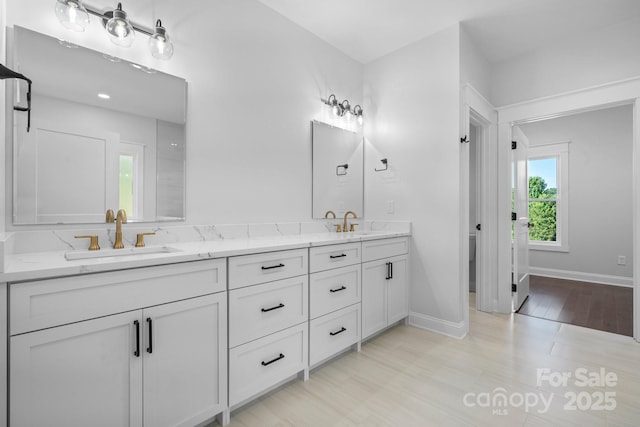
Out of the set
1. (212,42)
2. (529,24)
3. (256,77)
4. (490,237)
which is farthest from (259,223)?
(529,24)

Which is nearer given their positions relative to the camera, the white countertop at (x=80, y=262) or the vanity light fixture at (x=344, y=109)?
the white countertop at (x=80, y=262)

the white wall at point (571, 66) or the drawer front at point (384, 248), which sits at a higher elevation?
the white wall at point (571, 66)

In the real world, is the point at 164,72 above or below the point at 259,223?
above

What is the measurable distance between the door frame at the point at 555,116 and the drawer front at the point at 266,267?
2375 millimetres

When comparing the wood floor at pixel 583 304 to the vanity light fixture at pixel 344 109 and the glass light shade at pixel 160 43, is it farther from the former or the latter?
the glass light shade at pixel 160 43

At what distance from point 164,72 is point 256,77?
0.70 meters

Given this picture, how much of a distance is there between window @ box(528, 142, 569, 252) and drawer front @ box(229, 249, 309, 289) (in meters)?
4.93

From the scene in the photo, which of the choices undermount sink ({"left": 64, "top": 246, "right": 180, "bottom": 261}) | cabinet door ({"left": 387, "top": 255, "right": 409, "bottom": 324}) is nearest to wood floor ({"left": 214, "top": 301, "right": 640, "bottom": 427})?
cabinet door ({"left": 387, "top": 255, "right": 409, "bottom": 324})

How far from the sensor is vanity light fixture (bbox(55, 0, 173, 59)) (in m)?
1.50

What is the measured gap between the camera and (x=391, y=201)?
310 centimetres

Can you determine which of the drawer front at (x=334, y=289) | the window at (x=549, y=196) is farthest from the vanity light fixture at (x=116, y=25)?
the window at (x=549, y=196)

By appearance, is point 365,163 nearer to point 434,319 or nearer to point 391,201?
point 391,201

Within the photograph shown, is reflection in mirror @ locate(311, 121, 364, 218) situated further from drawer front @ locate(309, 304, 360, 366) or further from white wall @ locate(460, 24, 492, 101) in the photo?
white wall @ locate(460, 24, 492, 101)

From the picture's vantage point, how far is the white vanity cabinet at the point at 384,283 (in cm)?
240
